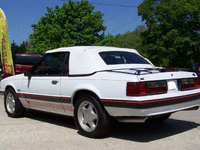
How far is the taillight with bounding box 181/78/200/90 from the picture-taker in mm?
4694

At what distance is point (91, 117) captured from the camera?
4.62 meters

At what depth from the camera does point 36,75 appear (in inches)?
227

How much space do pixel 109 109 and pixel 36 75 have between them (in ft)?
7.03

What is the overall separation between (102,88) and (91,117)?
23.4 inches

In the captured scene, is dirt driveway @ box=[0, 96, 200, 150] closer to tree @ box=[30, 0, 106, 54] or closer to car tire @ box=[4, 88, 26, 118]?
car tire @ box=[4, 88, 26, 118]

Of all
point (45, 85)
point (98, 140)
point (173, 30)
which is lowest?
point (98, 140)

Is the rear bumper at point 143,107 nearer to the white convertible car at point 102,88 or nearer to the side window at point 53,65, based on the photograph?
the white convertible car at point 102,88

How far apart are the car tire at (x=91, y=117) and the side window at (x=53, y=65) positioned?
29.4 inches

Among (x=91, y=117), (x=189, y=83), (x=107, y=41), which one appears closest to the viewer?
(x=91, y=117)

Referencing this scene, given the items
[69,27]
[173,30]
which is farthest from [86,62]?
[173,30]

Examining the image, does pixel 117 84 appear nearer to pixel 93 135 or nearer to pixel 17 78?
pixel 93 135

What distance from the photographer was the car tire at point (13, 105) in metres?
6.37

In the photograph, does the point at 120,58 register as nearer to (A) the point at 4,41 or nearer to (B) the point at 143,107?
(B) the point at 143,107

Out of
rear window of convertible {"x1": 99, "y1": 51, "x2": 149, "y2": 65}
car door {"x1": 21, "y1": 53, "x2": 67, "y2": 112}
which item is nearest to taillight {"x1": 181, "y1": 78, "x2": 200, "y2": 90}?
rear window of convertible {"x1": 99, "y1": 51, "x2": 149, "y2": 65}
